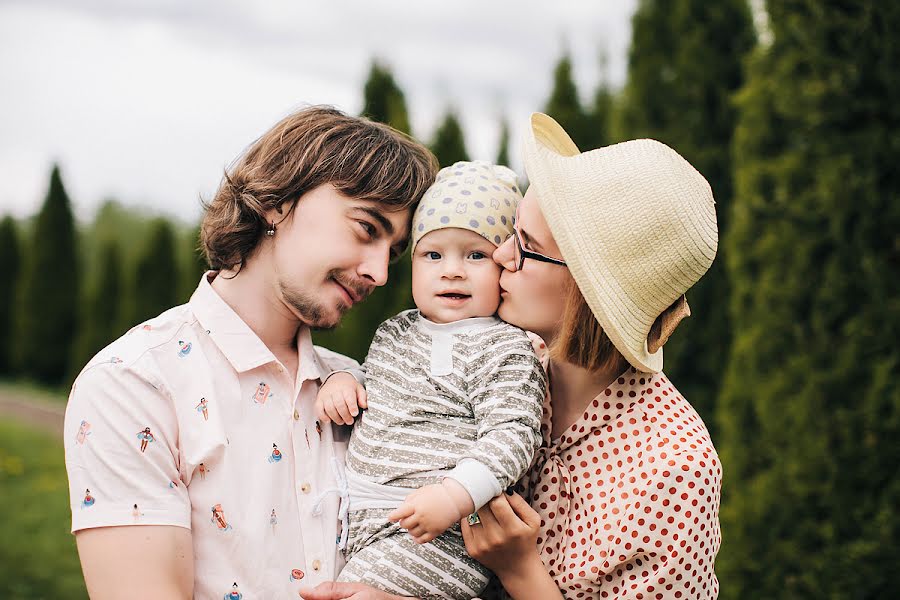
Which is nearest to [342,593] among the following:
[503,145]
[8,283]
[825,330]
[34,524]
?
[825,330]

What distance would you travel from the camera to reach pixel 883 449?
162 inches

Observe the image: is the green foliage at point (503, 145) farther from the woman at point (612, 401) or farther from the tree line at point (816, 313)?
the woman at point (612, 401)

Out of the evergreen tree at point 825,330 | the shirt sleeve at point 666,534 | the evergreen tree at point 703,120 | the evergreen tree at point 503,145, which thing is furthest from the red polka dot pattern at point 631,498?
the evergreen tree at point 503,145

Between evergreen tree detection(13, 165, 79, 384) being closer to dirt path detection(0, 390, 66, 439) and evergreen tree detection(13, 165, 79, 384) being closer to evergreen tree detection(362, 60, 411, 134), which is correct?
dirt path detection(0, 390, 66, 439)

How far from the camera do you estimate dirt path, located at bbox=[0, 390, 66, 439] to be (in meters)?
13.1

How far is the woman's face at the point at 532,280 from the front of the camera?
7.85ft

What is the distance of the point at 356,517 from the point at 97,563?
68 cm

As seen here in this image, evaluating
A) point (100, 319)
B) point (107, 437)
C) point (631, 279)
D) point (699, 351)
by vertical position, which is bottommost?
point (100, 319)

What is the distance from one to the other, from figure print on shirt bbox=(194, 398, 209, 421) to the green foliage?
8803 millimetres

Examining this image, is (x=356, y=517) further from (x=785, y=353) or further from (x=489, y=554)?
(x=785, y=353)

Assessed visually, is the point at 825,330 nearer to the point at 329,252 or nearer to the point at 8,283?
the point at 329,252

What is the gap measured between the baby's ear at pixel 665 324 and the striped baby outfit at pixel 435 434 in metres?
0.32

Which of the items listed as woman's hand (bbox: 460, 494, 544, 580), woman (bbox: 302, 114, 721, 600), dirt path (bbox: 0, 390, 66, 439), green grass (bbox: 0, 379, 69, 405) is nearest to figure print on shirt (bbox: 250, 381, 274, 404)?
woman (bbox: 302, 114, 721, 600)

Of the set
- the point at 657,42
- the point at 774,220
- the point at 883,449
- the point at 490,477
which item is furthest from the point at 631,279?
the point at 657,42
